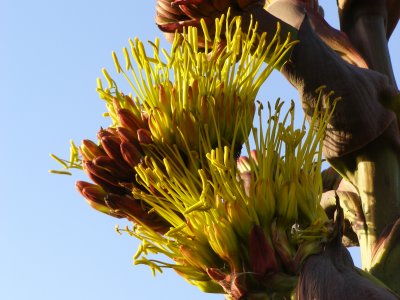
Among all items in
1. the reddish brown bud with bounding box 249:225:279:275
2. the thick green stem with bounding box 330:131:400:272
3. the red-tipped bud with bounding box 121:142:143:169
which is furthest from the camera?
the thick green stem with bounding box 330:131:400:272

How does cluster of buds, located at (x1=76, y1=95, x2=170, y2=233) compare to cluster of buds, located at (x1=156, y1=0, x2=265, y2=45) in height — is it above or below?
below

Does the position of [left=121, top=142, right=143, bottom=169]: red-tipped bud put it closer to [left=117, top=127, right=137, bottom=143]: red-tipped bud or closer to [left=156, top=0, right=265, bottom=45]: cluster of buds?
[left=117, top=127, right=137, bottom=143]: red-tipped bud

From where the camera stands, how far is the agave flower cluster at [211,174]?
3090 mm

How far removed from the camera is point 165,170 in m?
3.24

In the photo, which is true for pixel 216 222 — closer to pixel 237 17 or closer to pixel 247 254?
pixel 247 254

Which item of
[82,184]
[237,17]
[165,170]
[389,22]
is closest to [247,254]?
[165,170]

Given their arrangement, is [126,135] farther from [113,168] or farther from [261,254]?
[261,254]

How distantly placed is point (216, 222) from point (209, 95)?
0.42m

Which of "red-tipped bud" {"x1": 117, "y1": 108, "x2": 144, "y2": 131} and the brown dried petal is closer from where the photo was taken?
"red-tipped bud" {"x1": 117, "y1": 108, "x2": 144, "y2": 131}

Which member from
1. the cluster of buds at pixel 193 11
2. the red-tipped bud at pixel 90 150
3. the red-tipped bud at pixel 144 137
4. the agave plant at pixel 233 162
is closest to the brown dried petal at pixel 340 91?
the agave plant at pixel 233 162

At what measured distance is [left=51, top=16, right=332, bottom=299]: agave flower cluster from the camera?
3.09 metres

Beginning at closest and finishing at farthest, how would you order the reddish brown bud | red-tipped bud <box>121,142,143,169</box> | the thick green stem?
the reddish brown bud, red-tipped bud <box>121,142,143,169</box>, the thick green stem

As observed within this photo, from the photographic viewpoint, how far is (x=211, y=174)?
3.17 m

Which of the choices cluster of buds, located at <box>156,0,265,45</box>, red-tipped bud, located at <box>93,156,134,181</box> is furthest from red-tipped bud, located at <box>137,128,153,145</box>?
cluster of buds, located at <box>156,0,265,45</box>
